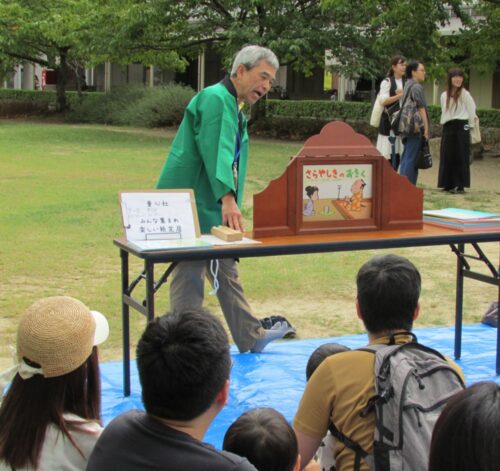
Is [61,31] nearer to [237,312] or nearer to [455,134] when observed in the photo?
[455,134]

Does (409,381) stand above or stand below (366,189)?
below

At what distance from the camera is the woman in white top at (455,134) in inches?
454

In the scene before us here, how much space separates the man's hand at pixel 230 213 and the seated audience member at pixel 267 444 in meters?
1.88

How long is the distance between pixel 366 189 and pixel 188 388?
2738 mm

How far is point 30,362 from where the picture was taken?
2367mm

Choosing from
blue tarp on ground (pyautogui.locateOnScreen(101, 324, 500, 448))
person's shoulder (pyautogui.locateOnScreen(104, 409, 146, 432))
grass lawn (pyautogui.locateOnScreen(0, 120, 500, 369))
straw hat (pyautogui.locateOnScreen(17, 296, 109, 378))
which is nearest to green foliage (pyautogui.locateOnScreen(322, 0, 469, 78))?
grass lawn (pyautogui.locateOnScreen(0, 120, 500, 369))

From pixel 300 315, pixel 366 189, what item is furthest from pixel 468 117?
pixel 366 189

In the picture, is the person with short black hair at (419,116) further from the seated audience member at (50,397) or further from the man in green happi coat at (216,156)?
the seated audience member at (50,397)

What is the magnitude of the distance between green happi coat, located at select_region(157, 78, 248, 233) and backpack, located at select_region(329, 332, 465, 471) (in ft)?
6.74

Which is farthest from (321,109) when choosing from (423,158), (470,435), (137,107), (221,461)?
(470,435)

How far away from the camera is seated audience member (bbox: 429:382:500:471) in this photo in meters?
1.48

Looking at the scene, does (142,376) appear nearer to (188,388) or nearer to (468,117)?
(188,388)

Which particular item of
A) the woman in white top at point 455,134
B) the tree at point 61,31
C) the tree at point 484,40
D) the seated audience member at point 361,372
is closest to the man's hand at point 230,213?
the seated audience member at point 361,372

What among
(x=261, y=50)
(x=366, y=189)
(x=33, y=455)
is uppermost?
(x=261, y=50)
